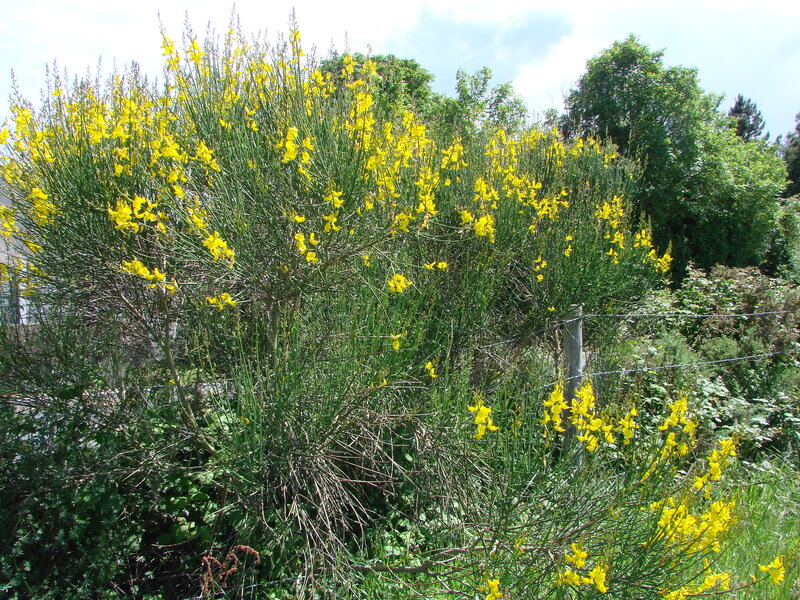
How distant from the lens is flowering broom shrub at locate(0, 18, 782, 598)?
97.9 inches

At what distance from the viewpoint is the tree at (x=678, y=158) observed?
14.0 m

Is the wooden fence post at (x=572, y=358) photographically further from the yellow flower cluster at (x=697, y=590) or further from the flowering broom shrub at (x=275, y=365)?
the yellow flower cluster at (x=697, y=590)

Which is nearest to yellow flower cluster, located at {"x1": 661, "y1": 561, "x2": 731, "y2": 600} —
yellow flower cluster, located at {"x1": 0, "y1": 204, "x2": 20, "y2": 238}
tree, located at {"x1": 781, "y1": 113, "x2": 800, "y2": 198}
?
yellow flower cluster, located at {"x1": 0, "y1": 204, "x2": 20, "y2": 238}

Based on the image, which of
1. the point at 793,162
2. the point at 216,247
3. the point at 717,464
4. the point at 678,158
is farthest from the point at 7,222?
the point at 793,162

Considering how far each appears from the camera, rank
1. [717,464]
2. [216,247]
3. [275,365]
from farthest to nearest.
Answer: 1. [275,365]
2. [216,247]
3. [717,464]

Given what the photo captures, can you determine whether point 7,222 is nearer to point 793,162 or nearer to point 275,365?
point 275,365

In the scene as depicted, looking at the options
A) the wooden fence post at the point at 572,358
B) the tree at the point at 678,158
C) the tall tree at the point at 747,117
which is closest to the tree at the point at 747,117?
the tall tree at the point at 747,117

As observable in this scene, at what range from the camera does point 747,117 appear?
4025 centimetres

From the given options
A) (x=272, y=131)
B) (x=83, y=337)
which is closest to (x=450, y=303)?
(x=272, y=131)

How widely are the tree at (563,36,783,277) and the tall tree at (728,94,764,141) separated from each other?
95.9 feet

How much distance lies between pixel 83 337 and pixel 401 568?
206cm

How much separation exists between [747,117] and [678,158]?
32624mm

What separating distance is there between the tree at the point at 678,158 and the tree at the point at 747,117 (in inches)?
1150

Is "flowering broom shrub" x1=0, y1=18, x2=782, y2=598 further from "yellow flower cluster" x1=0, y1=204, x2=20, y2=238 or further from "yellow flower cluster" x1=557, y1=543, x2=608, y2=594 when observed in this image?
"yellow flower cluster" x1=557, y1=543, x2=608, y2=594
